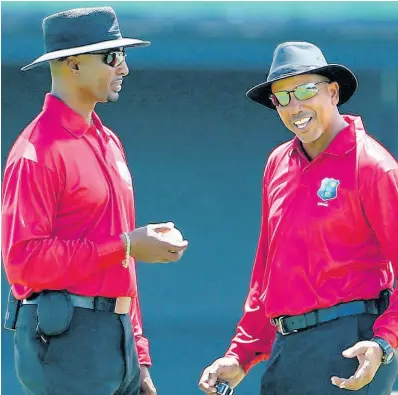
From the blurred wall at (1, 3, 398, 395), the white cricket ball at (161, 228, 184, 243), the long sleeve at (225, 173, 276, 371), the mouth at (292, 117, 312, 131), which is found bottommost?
the blurred wall at (1, 3, 398, 395)

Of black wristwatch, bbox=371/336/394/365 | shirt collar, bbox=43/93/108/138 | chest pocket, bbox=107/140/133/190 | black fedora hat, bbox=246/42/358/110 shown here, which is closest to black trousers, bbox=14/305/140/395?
chest pocket, bbox=107/140/133/190

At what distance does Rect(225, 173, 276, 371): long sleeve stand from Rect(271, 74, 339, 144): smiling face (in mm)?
286

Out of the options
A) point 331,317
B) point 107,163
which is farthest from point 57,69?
point 331,317

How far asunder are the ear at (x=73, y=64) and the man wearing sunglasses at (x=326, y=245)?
594mm

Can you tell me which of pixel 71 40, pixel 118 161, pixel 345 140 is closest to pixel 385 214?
pixel 345 140

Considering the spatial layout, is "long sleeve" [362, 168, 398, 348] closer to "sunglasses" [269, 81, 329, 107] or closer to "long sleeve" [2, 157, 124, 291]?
"sunglasses" [269, 81, 329, 107]

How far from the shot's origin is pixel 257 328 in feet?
13.0

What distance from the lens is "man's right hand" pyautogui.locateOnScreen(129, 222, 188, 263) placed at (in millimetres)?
3596

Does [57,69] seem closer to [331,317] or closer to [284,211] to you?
[284,211]

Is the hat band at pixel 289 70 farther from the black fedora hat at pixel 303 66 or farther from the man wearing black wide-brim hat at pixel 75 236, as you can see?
the man wearing black wide-brim hat at pixel 75 236

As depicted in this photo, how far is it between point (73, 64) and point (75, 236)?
1.74 ft

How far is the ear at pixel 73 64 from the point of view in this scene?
3748 millimetres

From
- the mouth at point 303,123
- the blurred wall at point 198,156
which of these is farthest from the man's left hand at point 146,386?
the blurred wall at point 198,156

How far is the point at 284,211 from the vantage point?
3.74 m
